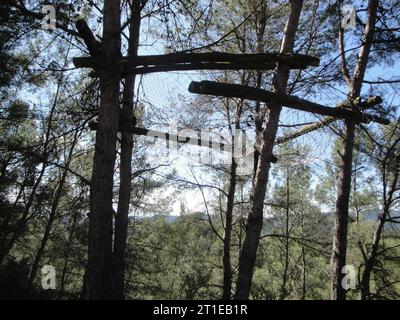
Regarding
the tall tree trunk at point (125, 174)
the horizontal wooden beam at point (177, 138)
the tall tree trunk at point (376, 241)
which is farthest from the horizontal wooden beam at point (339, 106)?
the tall tree trunk at point (376, 241)

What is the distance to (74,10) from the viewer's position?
6027 mm

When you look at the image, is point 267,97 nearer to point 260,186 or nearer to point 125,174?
point 260,186

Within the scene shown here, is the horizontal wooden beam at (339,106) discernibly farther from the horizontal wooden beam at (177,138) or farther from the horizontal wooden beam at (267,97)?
the horizontal wooden beam at (177,138)

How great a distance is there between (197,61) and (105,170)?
71.3 inches

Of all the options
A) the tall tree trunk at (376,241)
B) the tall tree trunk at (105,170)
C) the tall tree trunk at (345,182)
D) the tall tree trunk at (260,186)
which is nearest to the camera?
the tall tree trunk at (105,170)

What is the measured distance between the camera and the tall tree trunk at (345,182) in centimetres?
681

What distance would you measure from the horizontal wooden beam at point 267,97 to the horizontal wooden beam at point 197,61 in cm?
29

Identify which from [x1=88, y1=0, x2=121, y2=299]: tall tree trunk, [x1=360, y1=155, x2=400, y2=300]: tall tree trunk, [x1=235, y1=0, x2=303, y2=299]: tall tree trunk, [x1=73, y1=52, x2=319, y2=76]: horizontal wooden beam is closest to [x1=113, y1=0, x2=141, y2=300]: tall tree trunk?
[x1=88, y1=0, x2=121, y2=299]: tall tree trunk

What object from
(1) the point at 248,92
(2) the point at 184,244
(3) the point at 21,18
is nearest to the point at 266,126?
(1) the point at 248,92

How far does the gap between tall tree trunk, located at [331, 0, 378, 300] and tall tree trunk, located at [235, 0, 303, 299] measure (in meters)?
2.03

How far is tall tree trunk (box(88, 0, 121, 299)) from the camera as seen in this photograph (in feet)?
14.5
